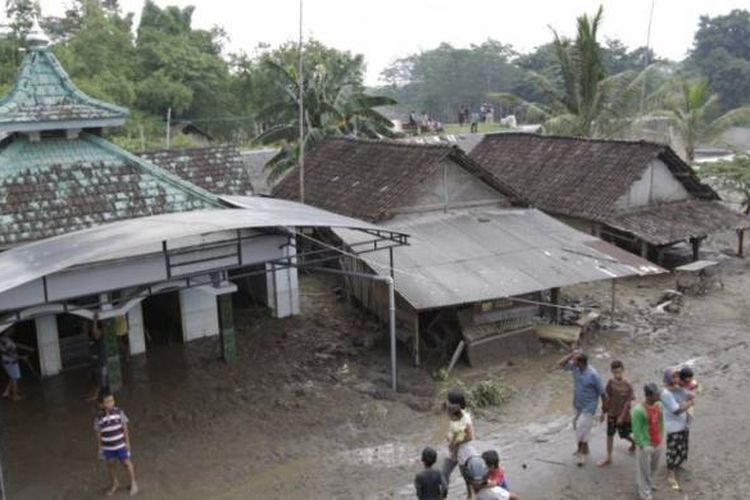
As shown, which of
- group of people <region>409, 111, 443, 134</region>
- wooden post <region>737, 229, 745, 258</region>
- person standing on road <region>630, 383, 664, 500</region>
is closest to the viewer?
person standing on road <region>630, 383, 664, 500</region>

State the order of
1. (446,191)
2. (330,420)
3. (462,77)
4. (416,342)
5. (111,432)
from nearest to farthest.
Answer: (111,432), (330,420), (416,342), (446,191), (462,77)

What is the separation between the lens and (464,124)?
46375 mm

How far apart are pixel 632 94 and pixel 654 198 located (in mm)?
5774

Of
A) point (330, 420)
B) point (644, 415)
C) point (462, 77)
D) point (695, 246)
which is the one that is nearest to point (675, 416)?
point (644, 415)

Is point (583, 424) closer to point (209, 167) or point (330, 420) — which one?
point (330, 420)

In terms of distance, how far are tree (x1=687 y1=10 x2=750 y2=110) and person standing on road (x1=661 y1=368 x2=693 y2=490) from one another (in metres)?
48.6

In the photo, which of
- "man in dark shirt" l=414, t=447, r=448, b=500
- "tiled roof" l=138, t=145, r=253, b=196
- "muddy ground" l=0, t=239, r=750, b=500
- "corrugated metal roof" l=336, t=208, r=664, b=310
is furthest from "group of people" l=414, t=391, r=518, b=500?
"tiled roof" l=138, t=145, r=253, b=196

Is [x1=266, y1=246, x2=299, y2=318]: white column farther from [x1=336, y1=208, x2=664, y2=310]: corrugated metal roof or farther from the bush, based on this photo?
the bush

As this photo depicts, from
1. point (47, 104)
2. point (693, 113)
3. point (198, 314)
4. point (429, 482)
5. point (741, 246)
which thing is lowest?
point (741, 246)

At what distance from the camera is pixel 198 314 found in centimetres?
1581

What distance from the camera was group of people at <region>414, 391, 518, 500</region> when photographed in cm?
764

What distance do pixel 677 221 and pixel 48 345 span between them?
1627cm

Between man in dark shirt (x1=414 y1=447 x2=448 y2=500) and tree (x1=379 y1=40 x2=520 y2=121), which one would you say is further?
tree (x1=379 y1=40 x2=520 y2=121)

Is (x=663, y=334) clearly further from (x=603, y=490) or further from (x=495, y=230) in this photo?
(x=603, y=490)
